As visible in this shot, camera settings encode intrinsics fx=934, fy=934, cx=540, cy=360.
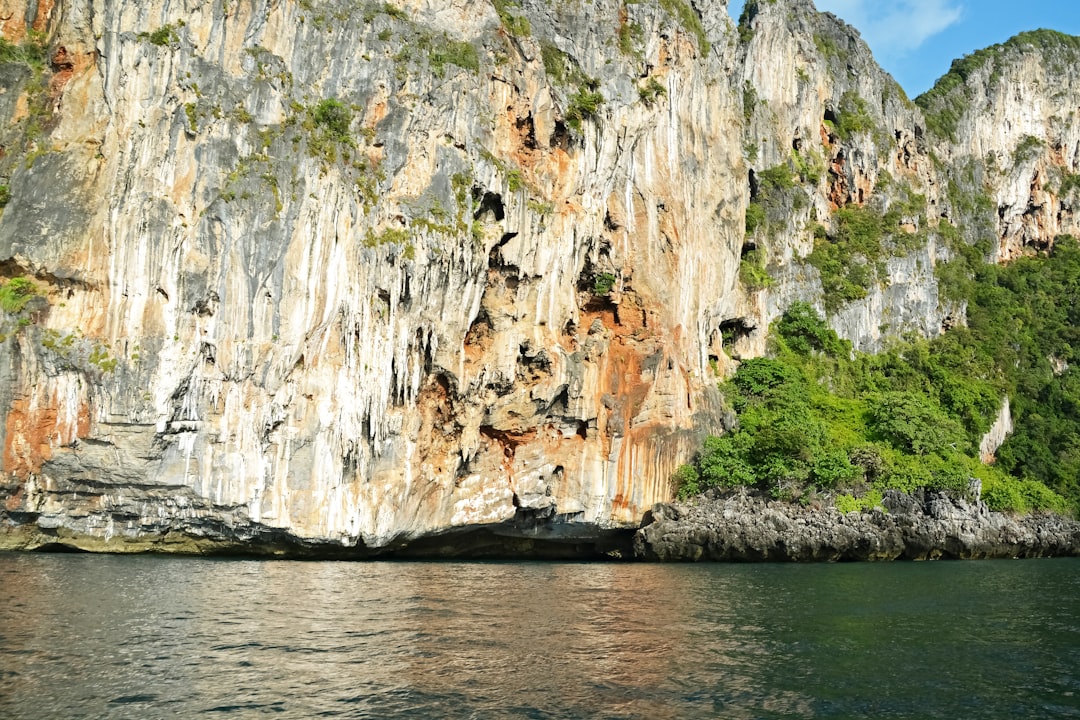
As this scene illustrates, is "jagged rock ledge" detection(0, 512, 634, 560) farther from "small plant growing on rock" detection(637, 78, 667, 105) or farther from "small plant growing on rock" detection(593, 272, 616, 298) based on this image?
"small plant growing on rock" detection(637, 78, 667, 105)

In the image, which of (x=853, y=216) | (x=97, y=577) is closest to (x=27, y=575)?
(x=97, y=577)

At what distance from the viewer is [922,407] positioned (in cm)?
4959

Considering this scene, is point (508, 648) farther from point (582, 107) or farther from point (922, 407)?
point (922, 407)

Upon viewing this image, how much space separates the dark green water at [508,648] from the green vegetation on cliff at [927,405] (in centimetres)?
1472

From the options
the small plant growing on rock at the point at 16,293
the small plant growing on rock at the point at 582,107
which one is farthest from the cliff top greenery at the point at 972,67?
the small plant growing on rock at the point at 16,293

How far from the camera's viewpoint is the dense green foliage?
141 feet

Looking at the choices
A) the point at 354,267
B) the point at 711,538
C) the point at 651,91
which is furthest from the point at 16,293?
the point at 651,91

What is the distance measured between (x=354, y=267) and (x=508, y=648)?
2119 centimetres

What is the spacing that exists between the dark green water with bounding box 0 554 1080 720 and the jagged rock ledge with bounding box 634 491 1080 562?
38.5 feet

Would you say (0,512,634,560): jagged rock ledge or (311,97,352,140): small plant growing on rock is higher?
(311,97,352,140): small plant growing on rock

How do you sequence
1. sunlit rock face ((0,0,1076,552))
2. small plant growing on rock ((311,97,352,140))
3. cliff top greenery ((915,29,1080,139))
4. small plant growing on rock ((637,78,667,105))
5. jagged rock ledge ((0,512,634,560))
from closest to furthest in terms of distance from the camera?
sunlit rock face ((0,0,1076,552)), jagged rock ledge ((0,512,634,560)), small plant growing on rock ((311,97,352,140)), small plant growing on rock ((637,78,667,105)), cliff top greenery ((915,29,1080,139))

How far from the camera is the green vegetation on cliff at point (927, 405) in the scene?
43125 millimetres

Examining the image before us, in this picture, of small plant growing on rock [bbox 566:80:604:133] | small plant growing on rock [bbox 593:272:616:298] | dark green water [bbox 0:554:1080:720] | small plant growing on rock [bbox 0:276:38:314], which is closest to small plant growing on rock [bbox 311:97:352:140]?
small plant growing on rock [bbox 566:80:604:133]

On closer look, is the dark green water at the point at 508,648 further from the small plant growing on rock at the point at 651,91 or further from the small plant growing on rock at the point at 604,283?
the small plant growing on rock at the point at 651,91
